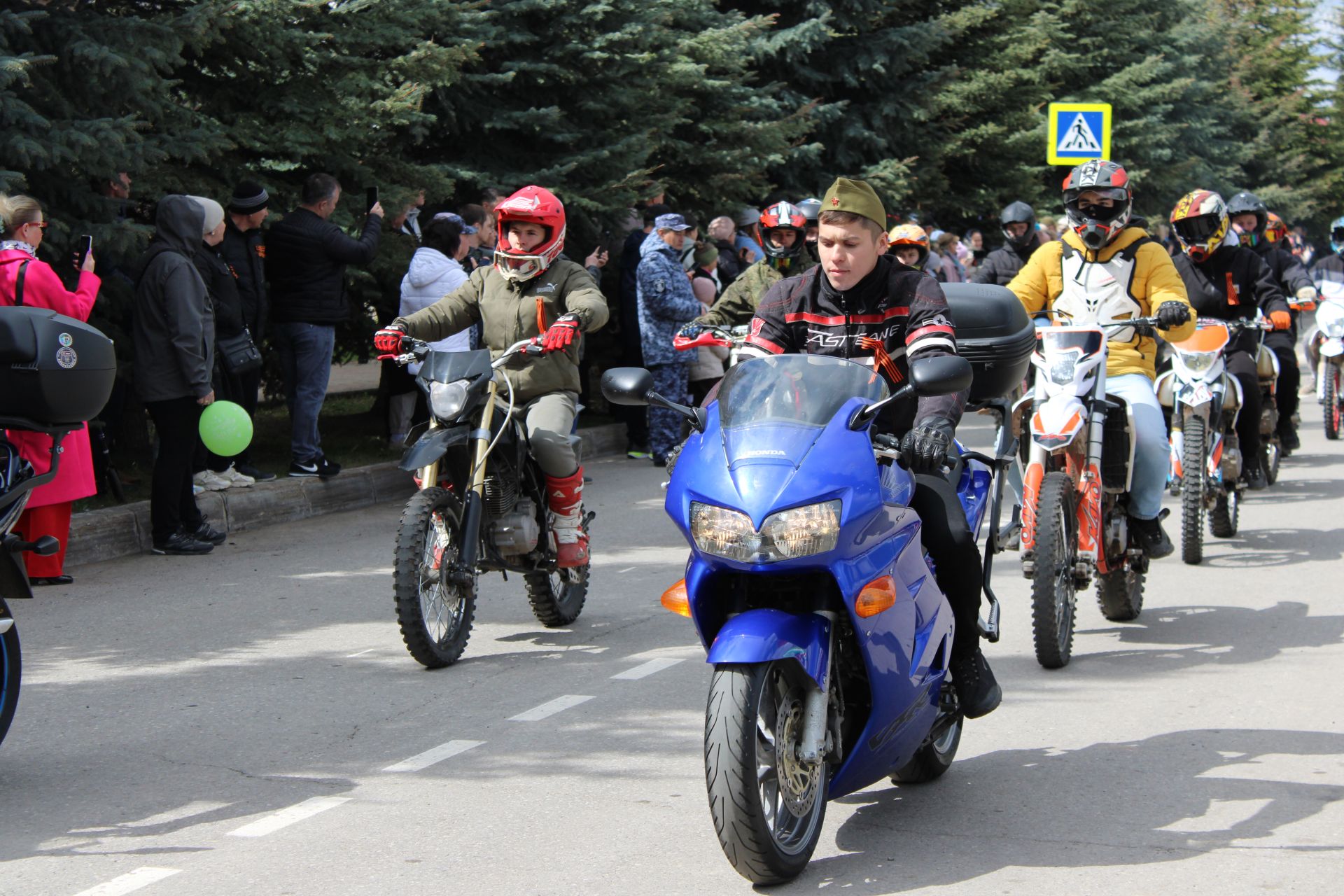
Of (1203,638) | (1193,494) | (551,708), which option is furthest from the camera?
(1193,494)

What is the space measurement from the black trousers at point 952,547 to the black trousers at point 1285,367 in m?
8.51

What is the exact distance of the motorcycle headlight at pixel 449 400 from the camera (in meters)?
7.36

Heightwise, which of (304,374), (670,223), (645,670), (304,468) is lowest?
(645,670)

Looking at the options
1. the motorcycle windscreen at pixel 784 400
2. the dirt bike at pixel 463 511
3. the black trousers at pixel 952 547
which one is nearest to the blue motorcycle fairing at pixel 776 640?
the motorcycle windscreen at pixel 784 400

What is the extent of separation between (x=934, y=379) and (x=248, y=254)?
8.18 m

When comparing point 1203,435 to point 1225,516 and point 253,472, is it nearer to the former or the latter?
point 1225,516

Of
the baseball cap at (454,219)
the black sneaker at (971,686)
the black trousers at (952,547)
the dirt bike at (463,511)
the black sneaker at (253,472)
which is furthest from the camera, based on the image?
the baseball cap at (454,219)

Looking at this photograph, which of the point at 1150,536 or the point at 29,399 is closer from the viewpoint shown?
the point at 29,399

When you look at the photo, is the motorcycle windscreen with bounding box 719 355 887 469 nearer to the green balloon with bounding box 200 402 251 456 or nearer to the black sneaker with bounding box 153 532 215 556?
the green balloon with bounding box 200 402 251 456

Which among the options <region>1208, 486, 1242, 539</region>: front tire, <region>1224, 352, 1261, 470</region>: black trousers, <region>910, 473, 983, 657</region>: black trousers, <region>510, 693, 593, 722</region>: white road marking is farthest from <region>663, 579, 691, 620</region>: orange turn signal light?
<region>1224, 352, 1261, 470</region>: black trousers

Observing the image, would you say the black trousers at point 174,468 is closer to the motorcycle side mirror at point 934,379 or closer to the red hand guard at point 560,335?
the red hand guard at point 560,335

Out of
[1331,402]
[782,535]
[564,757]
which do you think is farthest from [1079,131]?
[782,535]

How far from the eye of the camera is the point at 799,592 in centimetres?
463

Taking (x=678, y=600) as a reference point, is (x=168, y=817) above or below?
below
